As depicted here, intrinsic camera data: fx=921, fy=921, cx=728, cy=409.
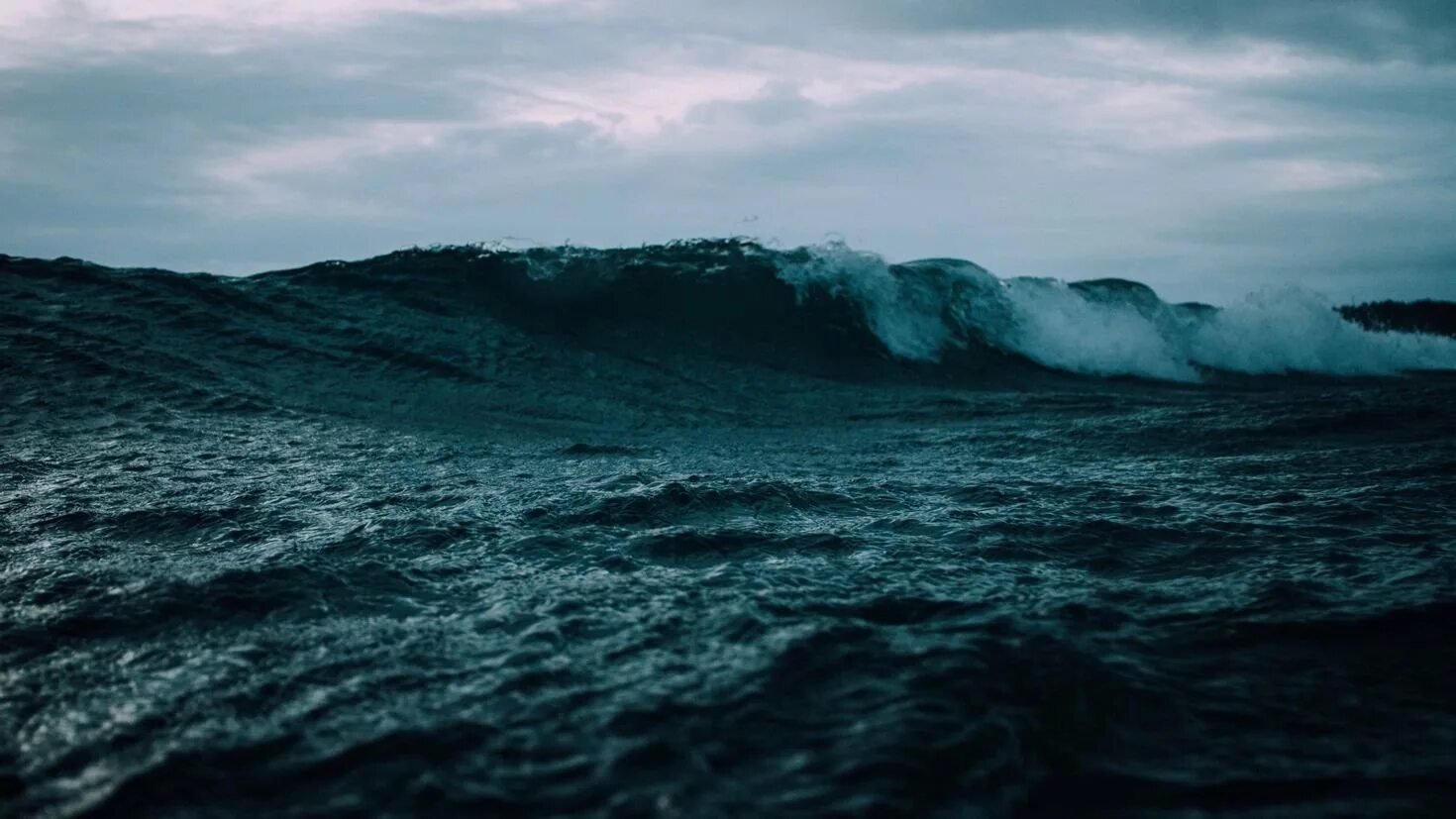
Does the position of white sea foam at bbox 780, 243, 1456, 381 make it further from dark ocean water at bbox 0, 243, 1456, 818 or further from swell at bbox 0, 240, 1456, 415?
dark ocean water at bbox 0, 243, 1456, 818

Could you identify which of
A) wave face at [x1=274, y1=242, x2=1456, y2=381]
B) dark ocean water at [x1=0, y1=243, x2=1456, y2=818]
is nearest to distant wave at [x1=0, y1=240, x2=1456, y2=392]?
wave face at [x1=274, y1=242, x2=1456, y2=381]

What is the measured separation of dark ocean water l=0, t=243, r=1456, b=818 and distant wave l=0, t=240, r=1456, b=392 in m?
2.58

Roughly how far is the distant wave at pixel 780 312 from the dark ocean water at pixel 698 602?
2.58m

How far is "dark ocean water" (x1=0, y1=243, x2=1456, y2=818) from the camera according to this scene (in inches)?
75.8

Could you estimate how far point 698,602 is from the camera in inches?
117

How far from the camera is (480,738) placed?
2.07m

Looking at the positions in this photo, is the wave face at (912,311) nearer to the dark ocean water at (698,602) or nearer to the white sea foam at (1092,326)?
the white sea foam at (1092,326)

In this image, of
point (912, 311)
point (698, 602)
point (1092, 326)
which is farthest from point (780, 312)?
point (698, 602)

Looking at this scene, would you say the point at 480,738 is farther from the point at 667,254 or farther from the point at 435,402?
the point at 667,254

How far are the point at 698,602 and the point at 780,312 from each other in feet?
31.3

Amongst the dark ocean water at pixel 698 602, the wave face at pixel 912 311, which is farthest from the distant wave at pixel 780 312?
the dark ocean water at pixel 698 602

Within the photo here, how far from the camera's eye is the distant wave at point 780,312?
10125 millimetres

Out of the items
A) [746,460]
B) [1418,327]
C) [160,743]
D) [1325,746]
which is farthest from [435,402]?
[1418,327]

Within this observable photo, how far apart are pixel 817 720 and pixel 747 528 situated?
5.91 feet
